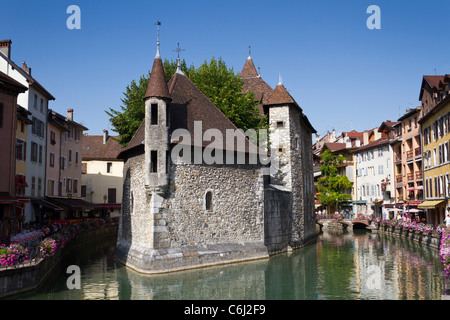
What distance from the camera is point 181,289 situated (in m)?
15.6

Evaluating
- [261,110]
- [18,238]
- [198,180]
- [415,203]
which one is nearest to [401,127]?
[415,203]

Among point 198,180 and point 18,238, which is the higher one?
point 198,180

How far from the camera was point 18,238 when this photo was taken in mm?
17609

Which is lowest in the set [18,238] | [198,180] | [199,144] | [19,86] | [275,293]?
[275,293]

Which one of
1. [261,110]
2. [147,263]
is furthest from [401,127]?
[147,263]

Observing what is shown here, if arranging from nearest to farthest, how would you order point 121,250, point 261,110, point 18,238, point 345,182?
point 18,238 < point 121,250 < point 261,110 < point 345,182

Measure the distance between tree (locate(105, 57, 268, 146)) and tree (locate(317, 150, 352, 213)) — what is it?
1174 inches

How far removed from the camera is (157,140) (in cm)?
1867

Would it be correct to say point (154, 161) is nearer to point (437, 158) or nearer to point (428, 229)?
point (428, 229)

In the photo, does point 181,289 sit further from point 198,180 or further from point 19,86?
point 19,86

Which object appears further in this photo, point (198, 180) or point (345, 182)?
point (345, 182)

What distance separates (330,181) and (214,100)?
33978mm

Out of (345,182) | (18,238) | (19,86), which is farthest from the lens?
(345,182)

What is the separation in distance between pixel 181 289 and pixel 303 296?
15.2 feet
